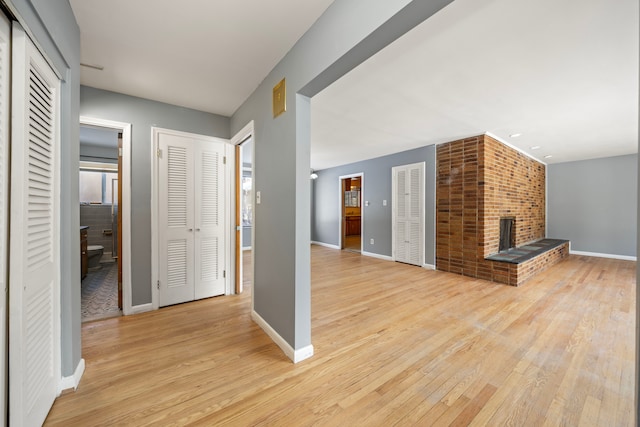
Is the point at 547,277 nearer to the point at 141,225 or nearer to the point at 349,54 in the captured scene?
the point at 349,54

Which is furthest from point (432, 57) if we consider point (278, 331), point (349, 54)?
point (278, 331)

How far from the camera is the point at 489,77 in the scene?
2.25 m

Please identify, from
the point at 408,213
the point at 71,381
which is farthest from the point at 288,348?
the point at 408,213

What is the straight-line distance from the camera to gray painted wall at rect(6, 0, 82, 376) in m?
1.37

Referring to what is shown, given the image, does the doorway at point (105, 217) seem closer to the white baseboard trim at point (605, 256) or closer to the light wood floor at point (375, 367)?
the light wood floor at point (375, 367)

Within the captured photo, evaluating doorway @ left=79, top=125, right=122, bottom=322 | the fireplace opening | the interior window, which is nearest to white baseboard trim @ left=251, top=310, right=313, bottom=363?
doorway @ left=79, top=125, right=122, bottom=322

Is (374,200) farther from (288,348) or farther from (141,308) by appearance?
(141,308)

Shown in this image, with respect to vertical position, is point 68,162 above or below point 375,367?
above

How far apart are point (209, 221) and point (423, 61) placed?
111 inches

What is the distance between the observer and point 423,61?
2.03 meters

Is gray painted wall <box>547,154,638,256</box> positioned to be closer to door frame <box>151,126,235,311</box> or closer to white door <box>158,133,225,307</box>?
door frame <box>151,126,235,311</box>

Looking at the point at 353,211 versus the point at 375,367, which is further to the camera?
the point at 353,211

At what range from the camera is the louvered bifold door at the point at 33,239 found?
108 centimetres

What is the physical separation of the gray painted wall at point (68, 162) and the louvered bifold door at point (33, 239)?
0.07 metres
